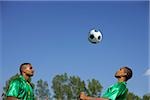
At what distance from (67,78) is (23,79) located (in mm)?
52813

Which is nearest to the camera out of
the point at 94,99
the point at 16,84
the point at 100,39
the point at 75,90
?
the point at 94,99

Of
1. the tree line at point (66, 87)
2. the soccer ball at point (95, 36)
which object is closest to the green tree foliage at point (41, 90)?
the tree line at point (66, 87)

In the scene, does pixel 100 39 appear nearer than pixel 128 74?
No

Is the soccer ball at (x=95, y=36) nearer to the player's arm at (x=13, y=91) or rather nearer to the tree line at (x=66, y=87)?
the player's arm at (x=13, y=91)

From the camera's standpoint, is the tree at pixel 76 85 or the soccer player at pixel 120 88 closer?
the soccer player at pixel 120 88

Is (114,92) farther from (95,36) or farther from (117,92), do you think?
(95,36)

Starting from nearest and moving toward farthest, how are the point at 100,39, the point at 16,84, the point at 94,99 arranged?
the point at 94,99, the point at 16,84, the point at 100,39

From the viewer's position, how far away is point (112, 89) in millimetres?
11539

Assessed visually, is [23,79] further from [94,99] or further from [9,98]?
[94,99]

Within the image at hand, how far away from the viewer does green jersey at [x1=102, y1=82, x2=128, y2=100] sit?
1145cm

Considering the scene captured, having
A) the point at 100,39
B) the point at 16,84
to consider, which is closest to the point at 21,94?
the point at 16,84

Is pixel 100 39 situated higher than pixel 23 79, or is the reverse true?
pixel 100 39

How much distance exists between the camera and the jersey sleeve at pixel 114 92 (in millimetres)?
11445

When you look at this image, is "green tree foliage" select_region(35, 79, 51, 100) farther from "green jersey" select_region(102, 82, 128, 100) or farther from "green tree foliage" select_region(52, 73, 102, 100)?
"green jersey" select_region(102, 82, 128, 100)
